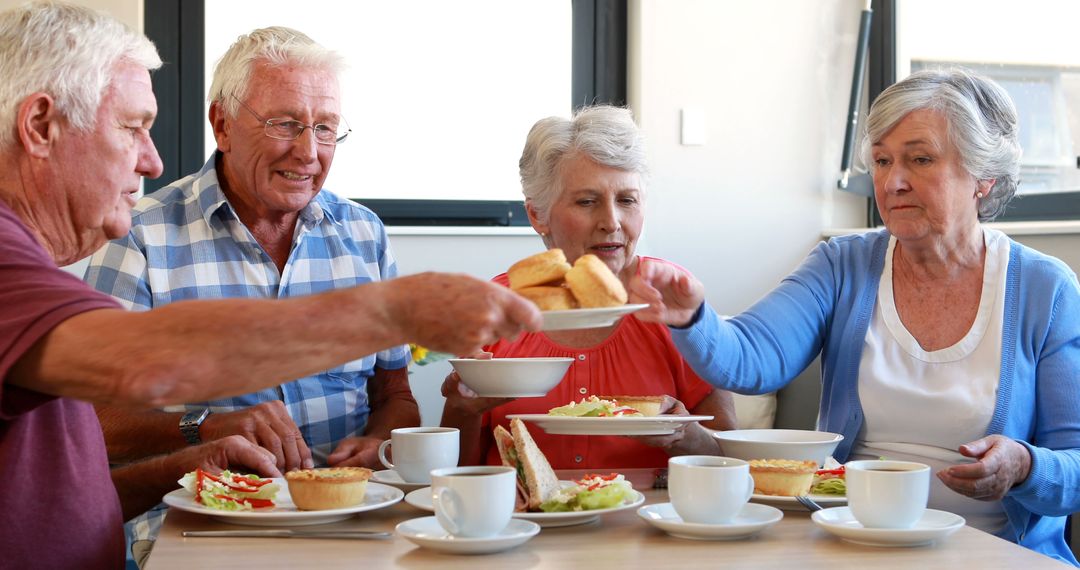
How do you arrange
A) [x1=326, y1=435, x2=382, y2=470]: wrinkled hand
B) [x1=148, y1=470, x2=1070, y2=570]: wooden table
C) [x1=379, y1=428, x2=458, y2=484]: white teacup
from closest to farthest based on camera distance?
[x1=148, y1=470, x2=1070, y2=570]: wooden table, [x1=379, y1=428, x2=458, y2=484]: white teacup, [x1=326, y1=435, x2=382, y2=470]: wrinkled hand

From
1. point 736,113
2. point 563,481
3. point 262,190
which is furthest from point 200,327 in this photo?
point 736,113

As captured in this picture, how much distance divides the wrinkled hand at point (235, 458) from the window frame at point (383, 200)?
2.19 meters

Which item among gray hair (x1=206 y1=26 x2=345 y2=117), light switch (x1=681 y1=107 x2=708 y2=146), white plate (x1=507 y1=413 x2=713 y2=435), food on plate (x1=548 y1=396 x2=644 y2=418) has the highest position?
light switch (x1=681 y1=107 x2=708 y2=146)

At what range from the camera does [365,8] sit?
3852 mm

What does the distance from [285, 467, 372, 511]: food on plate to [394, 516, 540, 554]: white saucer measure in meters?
0.16

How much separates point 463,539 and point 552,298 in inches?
12.7

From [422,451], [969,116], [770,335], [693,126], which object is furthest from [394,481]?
[693,126]

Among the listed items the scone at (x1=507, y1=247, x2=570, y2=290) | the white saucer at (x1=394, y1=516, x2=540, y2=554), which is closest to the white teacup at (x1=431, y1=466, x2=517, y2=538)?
the white saucer at (x1=394, y1=516, x2=540, y2=554)

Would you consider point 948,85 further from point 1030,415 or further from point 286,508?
point 286,508

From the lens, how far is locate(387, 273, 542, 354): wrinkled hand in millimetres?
1121

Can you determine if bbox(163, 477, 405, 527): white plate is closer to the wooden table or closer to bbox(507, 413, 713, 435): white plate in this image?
the wooden table

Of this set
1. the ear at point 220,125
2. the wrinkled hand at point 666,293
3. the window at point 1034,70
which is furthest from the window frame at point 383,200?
the wrinkled hand at point 666,293

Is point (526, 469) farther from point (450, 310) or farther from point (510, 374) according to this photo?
point (450, 310)

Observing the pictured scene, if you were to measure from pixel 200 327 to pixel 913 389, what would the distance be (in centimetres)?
136
